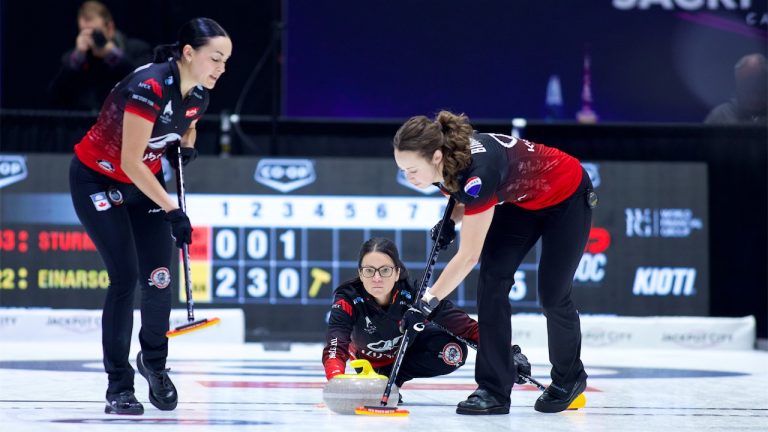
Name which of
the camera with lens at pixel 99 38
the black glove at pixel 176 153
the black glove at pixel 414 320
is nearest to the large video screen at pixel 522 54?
the camera with lens at pixel 99 38

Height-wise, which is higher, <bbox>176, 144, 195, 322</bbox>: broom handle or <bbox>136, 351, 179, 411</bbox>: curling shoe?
<bbox>176, 144, 195, 322</bbox>: broom handle

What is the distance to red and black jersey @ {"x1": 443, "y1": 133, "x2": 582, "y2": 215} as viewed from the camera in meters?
4.03

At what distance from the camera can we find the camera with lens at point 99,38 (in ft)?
28.5

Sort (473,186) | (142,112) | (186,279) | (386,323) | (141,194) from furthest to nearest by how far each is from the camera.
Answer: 1. (386,323)
2. (186,279)
3. (141,194)
4. (142,112)
5. (473,186)

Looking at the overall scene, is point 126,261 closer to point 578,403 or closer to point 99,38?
point 578,403

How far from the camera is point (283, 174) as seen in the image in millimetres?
8180

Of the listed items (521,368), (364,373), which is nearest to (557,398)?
(521,368)

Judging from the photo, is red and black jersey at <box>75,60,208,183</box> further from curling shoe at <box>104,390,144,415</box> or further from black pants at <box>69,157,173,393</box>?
curling shoe at <box>104,390,144,415</box>

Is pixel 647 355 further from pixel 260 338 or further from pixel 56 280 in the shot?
pixel 56 280

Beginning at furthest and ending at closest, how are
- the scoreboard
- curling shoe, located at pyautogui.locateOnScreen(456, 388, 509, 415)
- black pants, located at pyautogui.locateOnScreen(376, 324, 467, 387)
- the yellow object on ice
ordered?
the scoreboard → black pants, located at pyautogui.locateOnScreen(376, 324, 467, 387) → the yellow object on ice → curling shoe, located at pyautogui.locateOnScreen(456, 388, 509, 415)

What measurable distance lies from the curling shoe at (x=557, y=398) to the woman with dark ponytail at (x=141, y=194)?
133 cm

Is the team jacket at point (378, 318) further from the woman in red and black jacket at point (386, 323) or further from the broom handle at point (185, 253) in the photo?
the broom handle at point (185, 253)

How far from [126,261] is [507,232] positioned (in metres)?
1.37

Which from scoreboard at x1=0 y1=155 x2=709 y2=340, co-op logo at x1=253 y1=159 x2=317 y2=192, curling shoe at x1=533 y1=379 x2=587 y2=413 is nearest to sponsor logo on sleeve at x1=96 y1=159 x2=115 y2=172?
curling shoe at x1=533 y1=379 x2=587 y2=413
